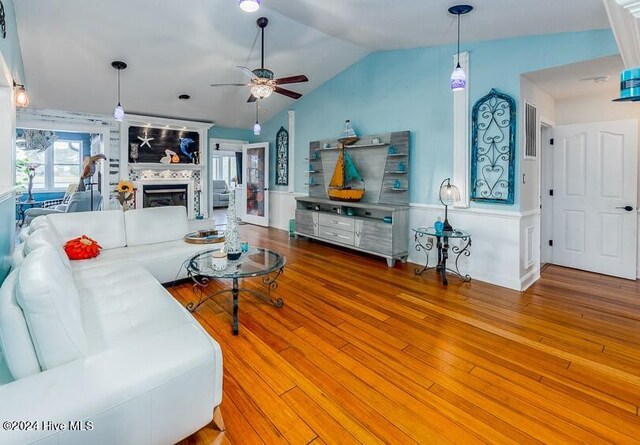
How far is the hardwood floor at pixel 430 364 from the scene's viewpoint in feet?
5.51

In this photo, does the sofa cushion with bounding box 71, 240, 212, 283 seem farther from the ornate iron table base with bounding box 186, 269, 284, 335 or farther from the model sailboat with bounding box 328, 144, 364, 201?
the model sailboat with bounding box 328, 144, 364, 201

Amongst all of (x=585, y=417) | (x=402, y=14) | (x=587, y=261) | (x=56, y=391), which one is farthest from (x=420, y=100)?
(x=56, y=391)

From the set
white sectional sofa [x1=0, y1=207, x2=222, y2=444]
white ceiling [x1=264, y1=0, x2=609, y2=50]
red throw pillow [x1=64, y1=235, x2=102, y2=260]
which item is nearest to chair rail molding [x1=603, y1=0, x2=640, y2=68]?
white ceiling [x1=264, y1=0, x2=609, y2=50]

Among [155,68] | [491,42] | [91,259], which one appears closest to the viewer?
[91,259]

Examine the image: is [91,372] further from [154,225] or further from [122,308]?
[154,225]

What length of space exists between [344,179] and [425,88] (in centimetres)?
190

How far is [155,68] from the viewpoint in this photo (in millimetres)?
5121

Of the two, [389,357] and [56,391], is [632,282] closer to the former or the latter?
[389,357]

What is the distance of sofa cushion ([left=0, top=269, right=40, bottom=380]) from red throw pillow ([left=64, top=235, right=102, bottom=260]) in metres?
2.20

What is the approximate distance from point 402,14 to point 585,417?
372 centimetres

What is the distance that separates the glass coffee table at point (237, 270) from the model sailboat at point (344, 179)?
7.70 ft

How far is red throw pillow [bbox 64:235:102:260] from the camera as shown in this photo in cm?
316

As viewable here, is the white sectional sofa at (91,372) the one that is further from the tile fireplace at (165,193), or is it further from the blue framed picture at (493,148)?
the tile fireplace at (165,193)

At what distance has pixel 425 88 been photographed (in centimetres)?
452
